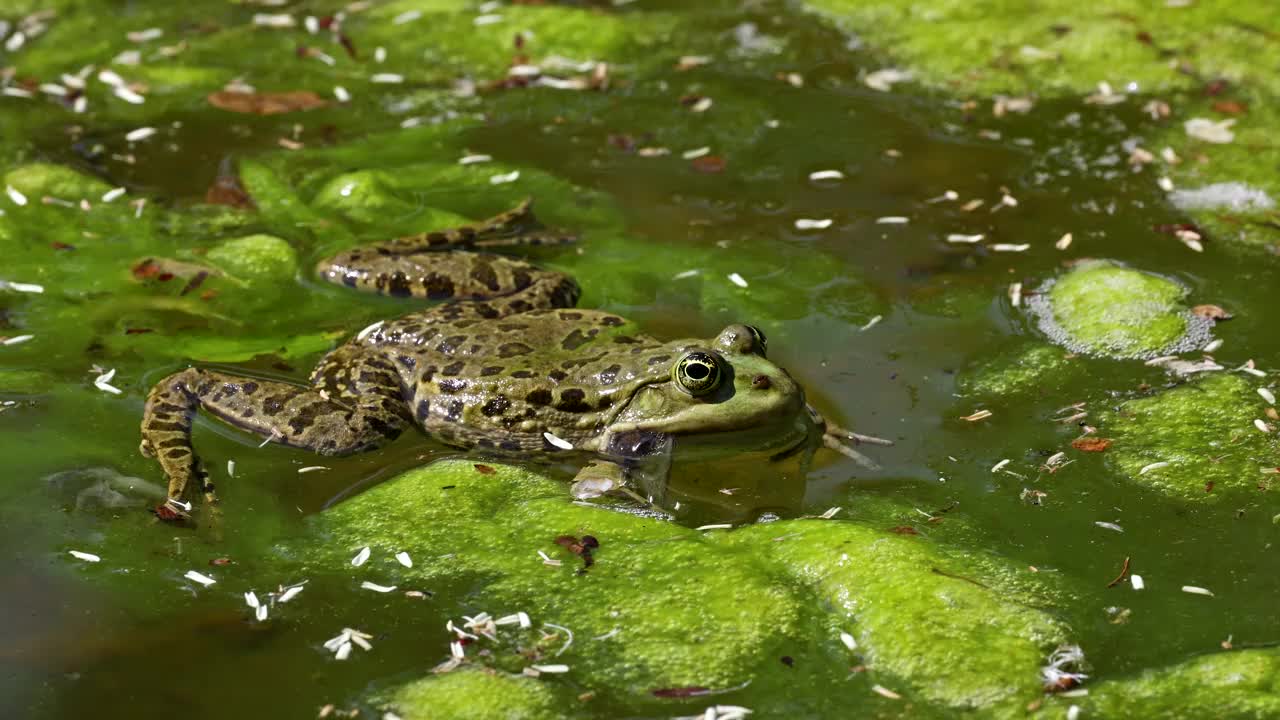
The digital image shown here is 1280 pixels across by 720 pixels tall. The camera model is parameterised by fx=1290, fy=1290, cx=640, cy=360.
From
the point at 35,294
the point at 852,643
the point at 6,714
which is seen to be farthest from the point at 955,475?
the point at 35,294

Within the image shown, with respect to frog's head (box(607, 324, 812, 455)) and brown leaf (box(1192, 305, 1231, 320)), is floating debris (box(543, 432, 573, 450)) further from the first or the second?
brown leaf (box(1192, 305, 1231, 320))

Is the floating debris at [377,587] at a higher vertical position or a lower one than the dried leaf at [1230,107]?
lower

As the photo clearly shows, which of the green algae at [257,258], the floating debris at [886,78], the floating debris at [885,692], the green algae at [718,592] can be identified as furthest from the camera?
the floating debris at [886,78]

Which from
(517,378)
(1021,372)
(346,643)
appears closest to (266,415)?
(517,378)

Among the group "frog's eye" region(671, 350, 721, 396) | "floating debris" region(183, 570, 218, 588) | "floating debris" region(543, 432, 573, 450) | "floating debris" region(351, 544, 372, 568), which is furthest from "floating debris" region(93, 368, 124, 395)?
"frog's eye" region(671, 350, 721, 396)

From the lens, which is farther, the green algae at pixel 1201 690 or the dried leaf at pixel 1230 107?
the dried leaf at pixel 1230 107

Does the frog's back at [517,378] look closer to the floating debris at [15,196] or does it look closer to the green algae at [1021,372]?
the green algae at [1021,372]

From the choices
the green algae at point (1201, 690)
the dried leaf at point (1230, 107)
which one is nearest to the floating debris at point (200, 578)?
the green algae at point (1201, 690)

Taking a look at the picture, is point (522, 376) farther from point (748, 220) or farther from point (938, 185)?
point (938, 185)
